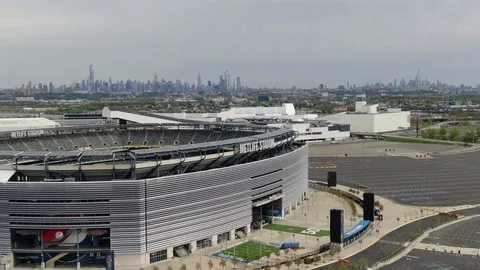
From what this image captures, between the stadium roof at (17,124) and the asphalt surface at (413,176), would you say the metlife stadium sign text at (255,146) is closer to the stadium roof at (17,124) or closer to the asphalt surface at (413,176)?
the asphalt surface at (413,176)

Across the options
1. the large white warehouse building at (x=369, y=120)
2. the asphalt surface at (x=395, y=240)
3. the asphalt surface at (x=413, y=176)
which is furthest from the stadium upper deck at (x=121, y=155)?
the large white warehouse building at (x=369, y=120)

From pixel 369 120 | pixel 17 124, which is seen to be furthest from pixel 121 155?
pixel 369 120

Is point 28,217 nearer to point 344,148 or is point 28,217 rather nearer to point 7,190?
point 7,190

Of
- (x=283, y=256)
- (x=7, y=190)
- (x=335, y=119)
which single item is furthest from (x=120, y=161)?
(x=335, y=119)

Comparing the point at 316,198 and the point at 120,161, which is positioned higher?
the point at 120,161

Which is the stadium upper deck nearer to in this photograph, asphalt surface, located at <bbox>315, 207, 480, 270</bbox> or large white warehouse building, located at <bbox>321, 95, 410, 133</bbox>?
asphalt surface, located at <bbox>315, 207, 480, 270</bbox>

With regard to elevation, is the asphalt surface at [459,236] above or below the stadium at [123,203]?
below

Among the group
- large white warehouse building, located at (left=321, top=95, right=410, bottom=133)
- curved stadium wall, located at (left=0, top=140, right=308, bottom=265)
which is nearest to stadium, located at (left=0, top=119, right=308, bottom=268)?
curved stadium wall, located at (left=0, top=140, right=308, bottom=265)
